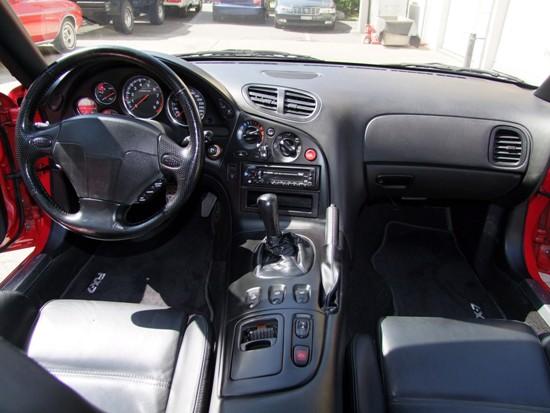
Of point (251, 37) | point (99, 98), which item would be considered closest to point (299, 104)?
point (99, 98)

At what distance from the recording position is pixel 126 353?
1.35 metres

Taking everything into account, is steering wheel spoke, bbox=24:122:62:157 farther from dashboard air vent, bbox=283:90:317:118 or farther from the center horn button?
dashboard air vent, bbox=283:90:317:118

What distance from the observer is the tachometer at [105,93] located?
1.74 meters

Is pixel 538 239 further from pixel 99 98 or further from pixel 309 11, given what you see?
pixel 309 11

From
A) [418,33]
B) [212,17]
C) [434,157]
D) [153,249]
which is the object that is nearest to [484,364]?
[434,157]

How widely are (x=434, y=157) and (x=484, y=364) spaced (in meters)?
0.95

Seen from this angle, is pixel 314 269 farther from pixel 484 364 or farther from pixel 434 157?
pixel 434 157

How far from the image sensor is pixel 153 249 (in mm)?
2604

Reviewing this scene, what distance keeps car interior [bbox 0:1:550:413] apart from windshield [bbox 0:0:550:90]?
0.32m

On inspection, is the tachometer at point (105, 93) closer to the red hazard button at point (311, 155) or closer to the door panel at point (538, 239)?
the red hazard button at point (311, 155)

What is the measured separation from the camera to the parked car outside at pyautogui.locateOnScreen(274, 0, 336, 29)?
485cm

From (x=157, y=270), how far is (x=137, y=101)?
1.06m

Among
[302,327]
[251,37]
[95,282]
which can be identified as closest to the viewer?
[302,327]

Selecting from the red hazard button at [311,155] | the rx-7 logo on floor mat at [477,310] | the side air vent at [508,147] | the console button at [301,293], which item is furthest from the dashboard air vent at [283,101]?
the rx-7 logo on floor mat at [477,310]
